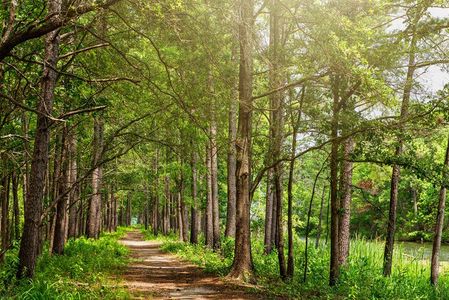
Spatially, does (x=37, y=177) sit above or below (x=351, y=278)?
above

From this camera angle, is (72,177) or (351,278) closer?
(351,278)

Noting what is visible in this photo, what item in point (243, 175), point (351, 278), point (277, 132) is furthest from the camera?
point (277, 132)

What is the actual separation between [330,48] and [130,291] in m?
6.93

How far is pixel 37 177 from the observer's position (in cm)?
881

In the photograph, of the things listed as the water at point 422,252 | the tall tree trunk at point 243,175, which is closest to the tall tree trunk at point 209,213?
the tall tree trunk at point 243,175

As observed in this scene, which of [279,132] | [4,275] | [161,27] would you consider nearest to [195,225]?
[279,132]

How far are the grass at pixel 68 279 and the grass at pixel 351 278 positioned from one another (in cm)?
338

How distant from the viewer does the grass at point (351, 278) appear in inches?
399

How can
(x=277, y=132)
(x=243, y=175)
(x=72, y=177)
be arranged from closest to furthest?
(x=243, y=175)
(x=277, y=132)
(x=72, y=177)

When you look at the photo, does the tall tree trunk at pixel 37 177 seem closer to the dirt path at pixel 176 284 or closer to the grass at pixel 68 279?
the grass at pixel 68 279

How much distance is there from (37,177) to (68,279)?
270 centimetres

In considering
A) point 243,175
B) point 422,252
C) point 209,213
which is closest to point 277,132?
point 243,175

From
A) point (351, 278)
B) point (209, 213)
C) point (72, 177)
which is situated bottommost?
point (351, 278)

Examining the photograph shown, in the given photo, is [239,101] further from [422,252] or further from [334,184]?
[422,252]
